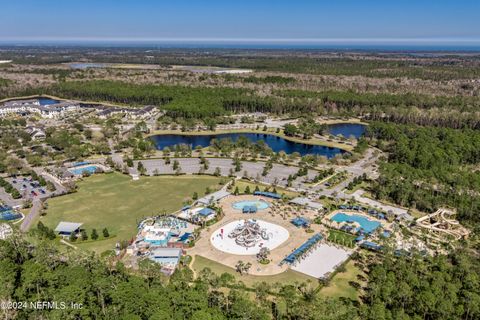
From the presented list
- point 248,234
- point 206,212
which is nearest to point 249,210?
point 206,212

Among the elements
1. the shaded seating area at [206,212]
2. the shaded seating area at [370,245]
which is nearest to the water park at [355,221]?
the shaded seating area at [370,245]

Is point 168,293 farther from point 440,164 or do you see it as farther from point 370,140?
point 370,140

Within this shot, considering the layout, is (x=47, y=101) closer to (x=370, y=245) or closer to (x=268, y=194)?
(x=268, y=194)

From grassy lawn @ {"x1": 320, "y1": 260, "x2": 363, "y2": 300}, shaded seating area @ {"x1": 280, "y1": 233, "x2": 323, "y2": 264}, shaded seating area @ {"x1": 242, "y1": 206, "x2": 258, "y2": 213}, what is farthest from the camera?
shaded seating area @ {"x1": 242, "y1": 206, "x2": 258, "y2": 213}

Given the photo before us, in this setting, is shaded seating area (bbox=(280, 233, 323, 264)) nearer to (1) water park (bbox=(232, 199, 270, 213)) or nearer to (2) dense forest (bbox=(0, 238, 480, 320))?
(2) dense forest (bbox=(0, 238, 480, 320))

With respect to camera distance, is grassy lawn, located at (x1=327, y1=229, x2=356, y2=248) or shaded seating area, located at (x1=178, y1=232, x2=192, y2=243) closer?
grassy lawn, located at (x1=327, y1=229, x2=356, y2=248)

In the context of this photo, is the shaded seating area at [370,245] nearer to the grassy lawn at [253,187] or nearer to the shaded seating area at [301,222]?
the shaded seating area at [301,222]

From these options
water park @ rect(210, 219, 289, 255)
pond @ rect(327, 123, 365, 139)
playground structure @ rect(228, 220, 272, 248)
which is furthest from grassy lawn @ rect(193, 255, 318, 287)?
pond @ rect(327, 123, 365, 139)
